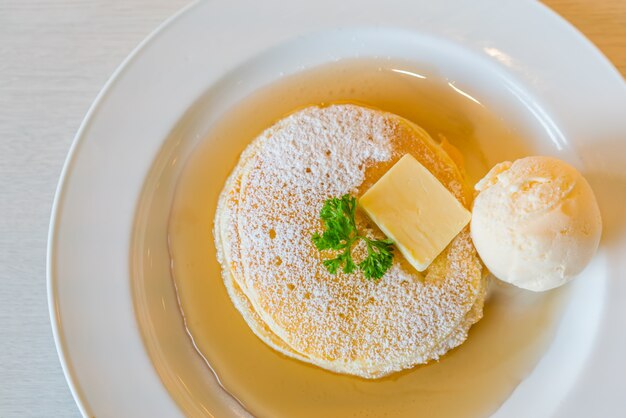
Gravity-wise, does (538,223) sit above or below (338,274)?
below

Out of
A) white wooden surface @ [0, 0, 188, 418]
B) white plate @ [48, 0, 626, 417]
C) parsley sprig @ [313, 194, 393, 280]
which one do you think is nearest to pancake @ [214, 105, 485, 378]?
parsley sprig @ [313, 194, 393, 280]

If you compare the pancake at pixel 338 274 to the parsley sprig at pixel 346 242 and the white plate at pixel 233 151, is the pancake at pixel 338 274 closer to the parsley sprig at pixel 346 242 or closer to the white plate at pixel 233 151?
the parsley sprig at pixel 346 242

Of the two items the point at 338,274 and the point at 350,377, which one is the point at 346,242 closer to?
the point at 338,274

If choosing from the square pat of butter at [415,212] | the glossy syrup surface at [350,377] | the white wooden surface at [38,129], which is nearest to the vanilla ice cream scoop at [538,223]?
the square pat of butter at [415,212]

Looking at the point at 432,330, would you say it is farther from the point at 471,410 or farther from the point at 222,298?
the point at 222,298

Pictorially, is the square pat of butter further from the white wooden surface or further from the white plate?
the white wooden surface

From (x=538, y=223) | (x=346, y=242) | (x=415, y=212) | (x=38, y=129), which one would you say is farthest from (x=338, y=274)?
(x=38, y=129)

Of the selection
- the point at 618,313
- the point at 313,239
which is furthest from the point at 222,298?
the point at 618,313
